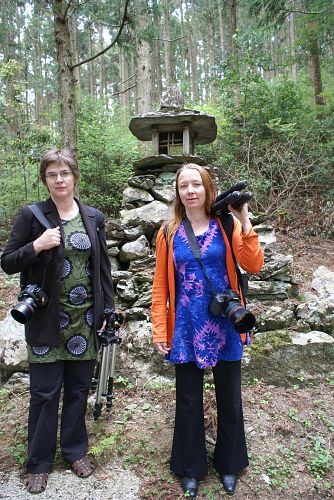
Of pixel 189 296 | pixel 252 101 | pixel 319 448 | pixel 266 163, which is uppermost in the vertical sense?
pixel 252 101

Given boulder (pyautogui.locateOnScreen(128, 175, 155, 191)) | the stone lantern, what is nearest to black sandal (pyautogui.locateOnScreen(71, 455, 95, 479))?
boulder (pyautogui.locateOnScreen(128, 175, 155, 191))

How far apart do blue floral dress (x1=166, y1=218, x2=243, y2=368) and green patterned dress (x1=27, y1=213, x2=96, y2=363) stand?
612 mm

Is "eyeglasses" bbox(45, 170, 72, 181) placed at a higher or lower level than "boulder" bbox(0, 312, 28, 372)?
higher

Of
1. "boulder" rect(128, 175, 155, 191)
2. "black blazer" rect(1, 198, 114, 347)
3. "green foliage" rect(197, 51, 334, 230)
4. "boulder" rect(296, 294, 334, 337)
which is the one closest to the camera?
"black blazer" rect(1, 198, 114, 347)

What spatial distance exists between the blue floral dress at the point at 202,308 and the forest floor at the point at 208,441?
3.08 feet

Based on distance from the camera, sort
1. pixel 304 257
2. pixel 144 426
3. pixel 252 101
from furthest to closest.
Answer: pixel 252 101 → pixel 304 257 → pixel 144 426

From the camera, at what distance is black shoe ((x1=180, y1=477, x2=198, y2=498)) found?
7.41ft

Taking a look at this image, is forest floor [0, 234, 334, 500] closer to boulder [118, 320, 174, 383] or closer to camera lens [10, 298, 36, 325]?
boulder [118, 320, 174, 383]

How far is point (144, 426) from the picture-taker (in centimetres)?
299

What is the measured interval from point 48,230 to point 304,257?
5.54 m

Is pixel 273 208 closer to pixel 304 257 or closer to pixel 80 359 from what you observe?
pixel 304 257

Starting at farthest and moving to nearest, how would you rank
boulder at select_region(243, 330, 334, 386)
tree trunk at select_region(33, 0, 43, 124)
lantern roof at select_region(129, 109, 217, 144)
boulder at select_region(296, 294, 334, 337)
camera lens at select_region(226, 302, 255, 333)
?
1. tree trunk at select_region(33, 0, 43, 124)
2. lantern roof at select_region(129, 109, 217, 144)
3. boulder at select_region(296, 294, 334, 337)
4. boulder at select_region(243, 330, 334, 386)
5. camera lens at select_region(226, 302, 255, 333)

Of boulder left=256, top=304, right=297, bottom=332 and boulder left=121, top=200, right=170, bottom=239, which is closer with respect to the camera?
boulder left=256, top=304, right=297, bottom=332

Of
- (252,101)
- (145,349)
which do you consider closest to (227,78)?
(252,101)
